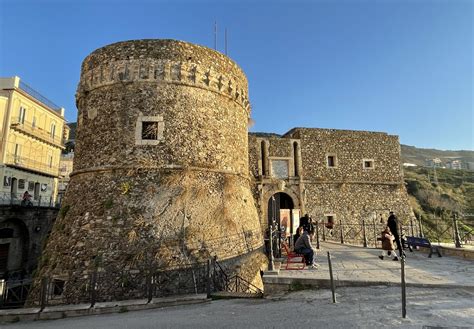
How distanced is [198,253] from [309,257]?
345 cm

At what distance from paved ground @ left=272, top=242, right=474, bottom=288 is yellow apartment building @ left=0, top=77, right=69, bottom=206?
21158 mm

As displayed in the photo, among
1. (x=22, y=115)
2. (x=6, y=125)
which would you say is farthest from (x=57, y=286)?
(x=22, y=115)

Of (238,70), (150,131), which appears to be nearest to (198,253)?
(150,131)

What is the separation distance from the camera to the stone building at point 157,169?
9.06 m

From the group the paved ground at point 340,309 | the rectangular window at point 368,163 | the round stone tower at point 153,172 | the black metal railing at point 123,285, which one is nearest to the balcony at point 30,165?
the round stone tower at point 153,172

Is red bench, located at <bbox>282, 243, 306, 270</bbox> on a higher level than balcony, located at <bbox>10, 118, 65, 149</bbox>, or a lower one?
lower

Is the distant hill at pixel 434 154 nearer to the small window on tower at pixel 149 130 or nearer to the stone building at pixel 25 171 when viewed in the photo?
the stone building at pixel 25 171

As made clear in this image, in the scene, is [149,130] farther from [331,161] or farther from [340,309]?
[331,161]

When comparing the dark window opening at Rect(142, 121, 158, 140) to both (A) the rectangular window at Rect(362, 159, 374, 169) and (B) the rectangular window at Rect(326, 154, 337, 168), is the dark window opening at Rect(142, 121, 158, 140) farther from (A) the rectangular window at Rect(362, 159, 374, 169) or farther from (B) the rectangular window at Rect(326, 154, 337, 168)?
(A) the rectangular window at Rect(362, 159, 374, 169)

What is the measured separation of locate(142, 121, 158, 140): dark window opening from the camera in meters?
10.4

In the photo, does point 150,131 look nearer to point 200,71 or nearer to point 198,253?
point 200,71

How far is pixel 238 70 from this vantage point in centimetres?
1308

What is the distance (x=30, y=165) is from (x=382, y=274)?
27421mm

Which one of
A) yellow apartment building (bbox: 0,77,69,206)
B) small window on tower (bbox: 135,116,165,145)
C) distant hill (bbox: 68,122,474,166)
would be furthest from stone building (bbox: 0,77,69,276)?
distant hill (bbox: 68,122,474,166)
